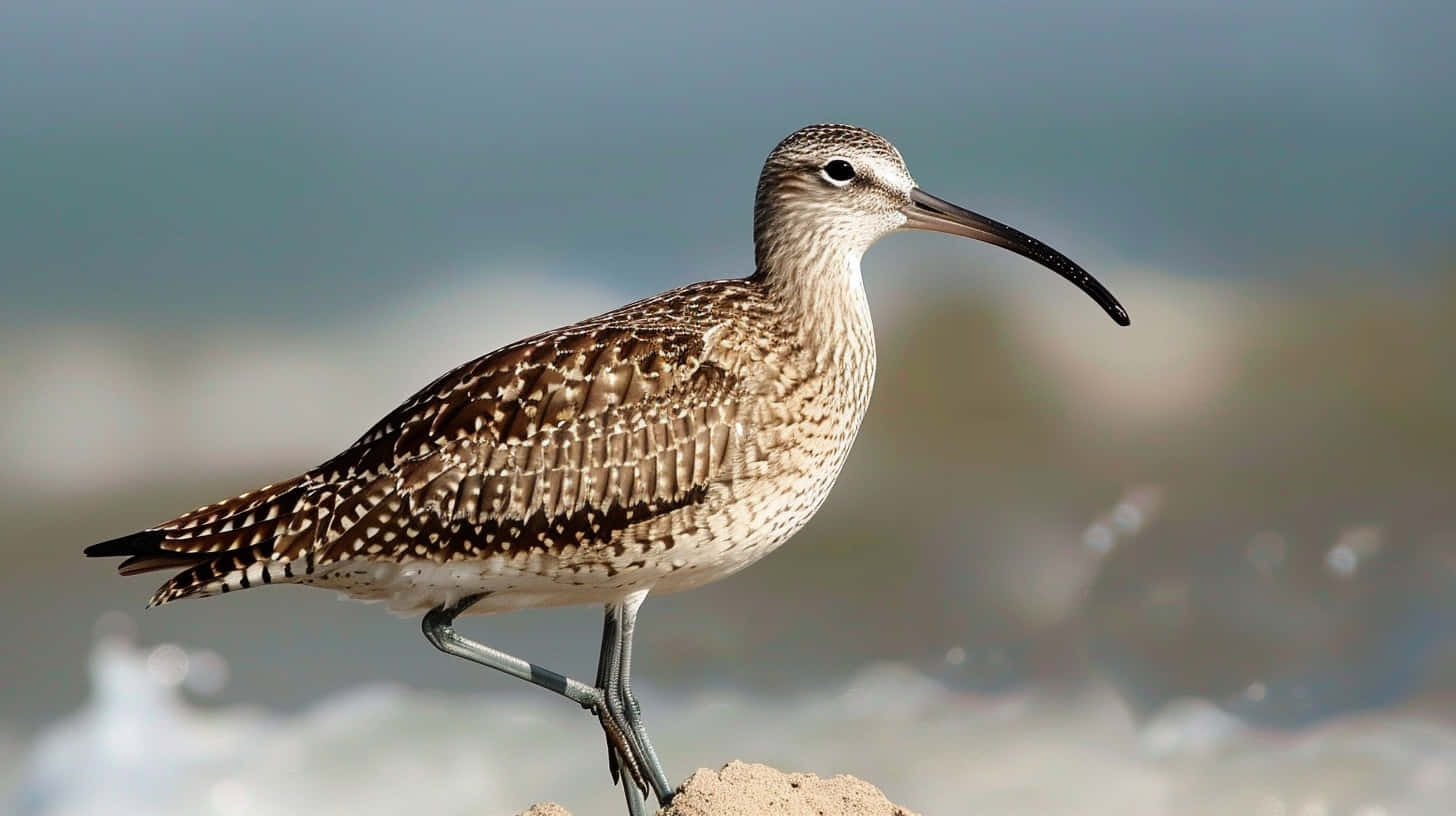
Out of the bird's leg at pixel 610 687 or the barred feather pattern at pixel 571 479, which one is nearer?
the barred feather pattern at pixel 571 479

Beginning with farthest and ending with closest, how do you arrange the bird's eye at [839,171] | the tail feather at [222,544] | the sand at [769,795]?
the bird's eye at [839,171], the tail feather at [222,544], the sand at [769,795]

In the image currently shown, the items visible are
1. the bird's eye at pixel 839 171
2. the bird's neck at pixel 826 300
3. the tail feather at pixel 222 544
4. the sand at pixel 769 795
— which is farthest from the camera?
the bird's eye at pixel 839 171

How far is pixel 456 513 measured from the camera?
25.0ft

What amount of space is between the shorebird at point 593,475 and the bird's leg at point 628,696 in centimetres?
2

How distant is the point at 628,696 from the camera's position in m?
8.26

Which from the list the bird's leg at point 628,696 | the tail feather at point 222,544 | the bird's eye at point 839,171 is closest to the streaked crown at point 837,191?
the bird's eye at point 839,171

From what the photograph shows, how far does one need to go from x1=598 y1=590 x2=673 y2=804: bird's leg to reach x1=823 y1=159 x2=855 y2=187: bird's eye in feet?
7.06

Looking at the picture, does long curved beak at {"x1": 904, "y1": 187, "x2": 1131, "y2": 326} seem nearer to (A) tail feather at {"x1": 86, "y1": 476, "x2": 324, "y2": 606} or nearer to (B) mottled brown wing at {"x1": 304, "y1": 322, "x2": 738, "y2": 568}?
(B) mottled brown wing at {"x1": 304, "y1": 322, "x2": 738, "y2": 568}

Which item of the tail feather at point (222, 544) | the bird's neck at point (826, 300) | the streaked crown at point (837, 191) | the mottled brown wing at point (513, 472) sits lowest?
the tail feather at point (222, 544)

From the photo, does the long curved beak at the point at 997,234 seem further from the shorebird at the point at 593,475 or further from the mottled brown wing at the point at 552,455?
the mottled brown wing at the point at 552,455

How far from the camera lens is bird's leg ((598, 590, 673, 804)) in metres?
7.95

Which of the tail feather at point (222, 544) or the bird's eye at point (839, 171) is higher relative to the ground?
the bird's eye at point (839, 171)

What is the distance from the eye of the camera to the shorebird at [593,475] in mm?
7523

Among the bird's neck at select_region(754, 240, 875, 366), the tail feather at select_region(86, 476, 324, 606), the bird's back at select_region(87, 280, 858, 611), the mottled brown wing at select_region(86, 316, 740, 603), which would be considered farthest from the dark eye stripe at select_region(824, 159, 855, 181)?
the tail feather at select_region(86, 476, 324, 606)
